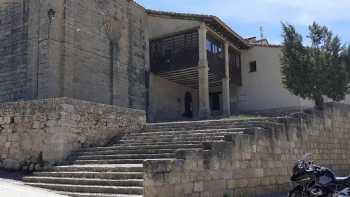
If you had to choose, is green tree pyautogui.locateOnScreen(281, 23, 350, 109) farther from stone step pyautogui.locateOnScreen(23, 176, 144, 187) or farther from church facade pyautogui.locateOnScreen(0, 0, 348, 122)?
stone step pyautogui.locateOnScreen(23, 176, 144, 187)

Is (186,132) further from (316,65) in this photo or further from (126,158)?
(316,65)

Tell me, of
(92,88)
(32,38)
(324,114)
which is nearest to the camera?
(324,114)

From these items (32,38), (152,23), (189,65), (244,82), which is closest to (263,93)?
(244,82)

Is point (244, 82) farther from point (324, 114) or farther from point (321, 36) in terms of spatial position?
point (324, 114)

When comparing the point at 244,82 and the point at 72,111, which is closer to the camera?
the point at 72,111

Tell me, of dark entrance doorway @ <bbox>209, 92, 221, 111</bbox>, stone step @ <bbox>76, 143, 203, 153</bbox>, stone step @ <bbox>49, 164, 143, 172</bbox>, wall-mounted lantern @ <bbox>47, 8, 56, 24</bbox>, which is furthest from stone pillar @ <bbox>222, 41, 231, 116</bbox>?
stone step @ <bbox>49, 164, 143, 172</bbox>

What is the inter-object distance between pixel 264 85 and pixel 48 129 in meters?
16.9

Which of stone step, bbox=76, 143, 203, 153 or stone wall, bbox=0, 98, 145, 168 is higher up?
stone wall, bbox=0, 98, 145, 168

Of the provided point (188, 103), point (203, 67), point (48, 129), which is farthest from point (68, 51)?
point (188, 103)

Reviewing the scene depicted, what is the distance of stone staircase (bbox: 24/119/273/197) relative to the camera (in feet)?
27.9

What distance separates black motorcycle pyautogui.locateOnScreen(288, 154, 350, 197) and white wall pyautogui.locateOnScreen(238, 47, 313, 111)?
17391 mm

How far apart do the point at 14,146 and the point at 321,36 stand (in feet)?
49.8

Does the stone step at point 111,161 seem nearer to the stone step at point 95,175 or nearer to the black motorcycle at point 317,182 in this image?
the stone step at point 95,175

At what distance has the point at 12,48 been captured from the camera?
18703mm
